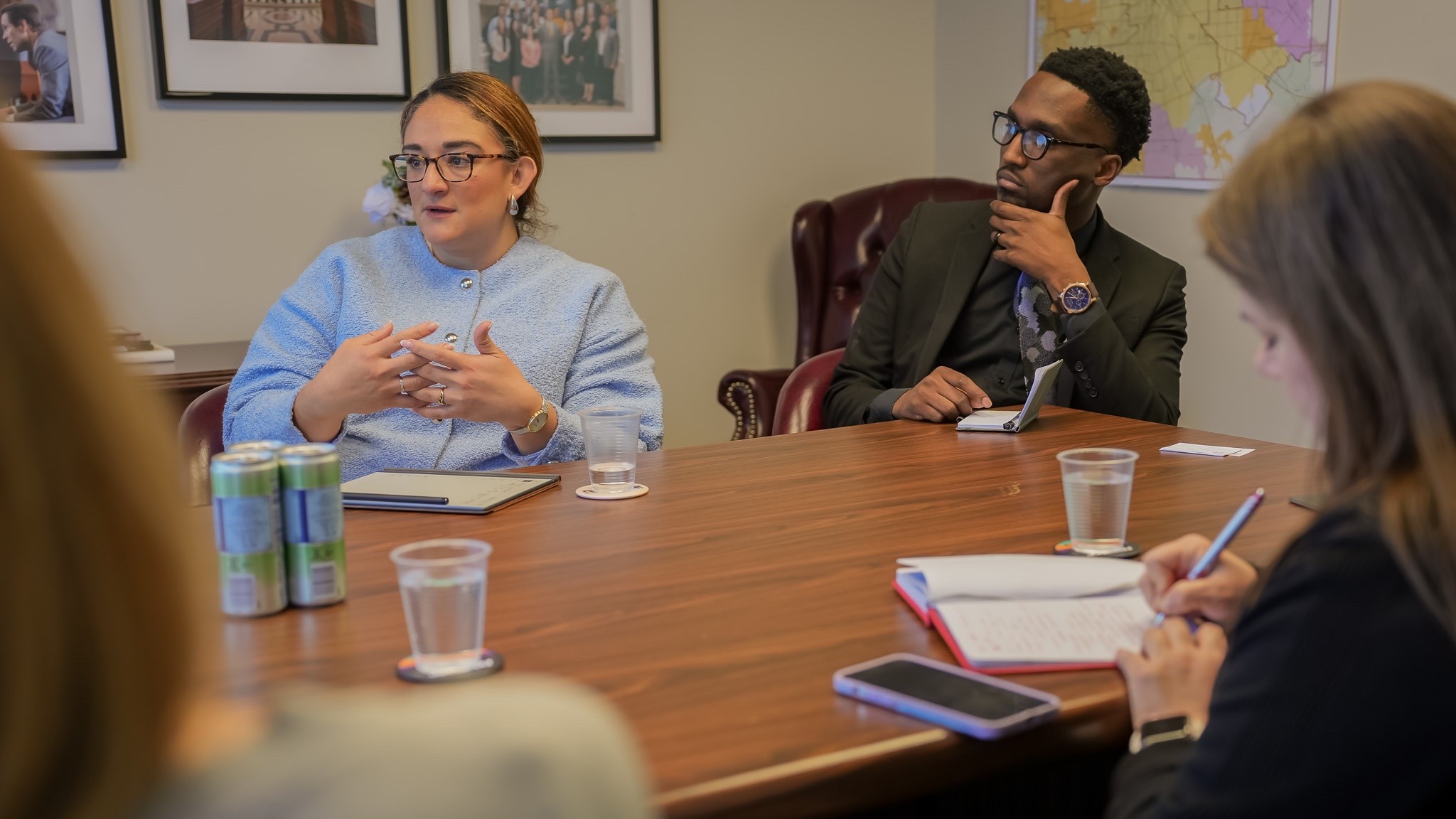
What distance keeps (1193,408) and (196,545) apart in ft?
11.6

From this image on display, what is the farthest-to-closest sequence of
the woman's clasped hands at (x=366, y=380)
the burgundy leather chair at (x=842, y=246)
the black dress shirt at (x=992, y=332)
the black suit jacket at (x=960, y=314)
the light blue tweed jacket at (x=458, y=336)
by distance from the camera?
1. the burgundy leather chair at (x=842, y=246)
2. the black dress shirt at (x=992, y=332)
3. the black suit jacket at (x=960, y=314)
4. the light blue tweed jacket at (x=458, y=336)
5. the woman's clasped hands at (x=366, y=380)

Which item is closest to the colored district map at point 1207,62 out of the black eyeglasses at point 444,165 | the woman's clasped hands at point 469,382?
the black eyeglasses at point 444,165

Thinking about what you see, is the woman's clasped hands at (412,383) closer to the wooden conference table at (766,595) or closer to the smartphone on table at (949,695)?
the wooden conference table at (766,595)

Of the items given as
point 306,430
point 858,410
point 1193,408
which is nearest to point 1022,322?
point 858,410

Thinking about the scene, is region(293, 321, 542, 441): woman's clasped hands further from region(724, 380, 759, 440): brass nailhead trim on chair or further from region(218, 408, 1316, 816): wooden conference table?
region(724, 380, 759, 440): brass nailhead trim on chair

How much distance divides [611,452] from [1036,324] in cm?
122

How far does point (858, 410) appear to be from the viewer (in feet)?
8.76

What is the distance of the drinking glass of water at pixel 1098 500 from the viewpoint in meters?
1.53

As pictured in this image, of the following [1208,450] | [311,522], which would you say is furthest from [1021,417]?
[311,522]

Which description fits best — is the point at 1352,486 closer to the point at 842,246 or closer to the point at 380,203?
the point at 380,203

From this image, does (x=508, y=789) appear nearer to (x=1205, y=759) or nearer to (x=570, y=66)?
(x=1205, y=759)

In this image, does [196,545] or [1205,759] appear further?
[1205,759]

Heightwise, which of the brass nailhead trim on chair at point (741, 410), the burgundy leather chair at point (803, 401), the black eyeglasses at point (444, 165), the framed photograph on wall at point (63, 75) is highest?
the framed photograph on wall at point (63, 75)

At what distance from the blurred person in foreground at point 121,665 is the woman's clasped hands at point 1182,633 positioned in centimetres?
76
